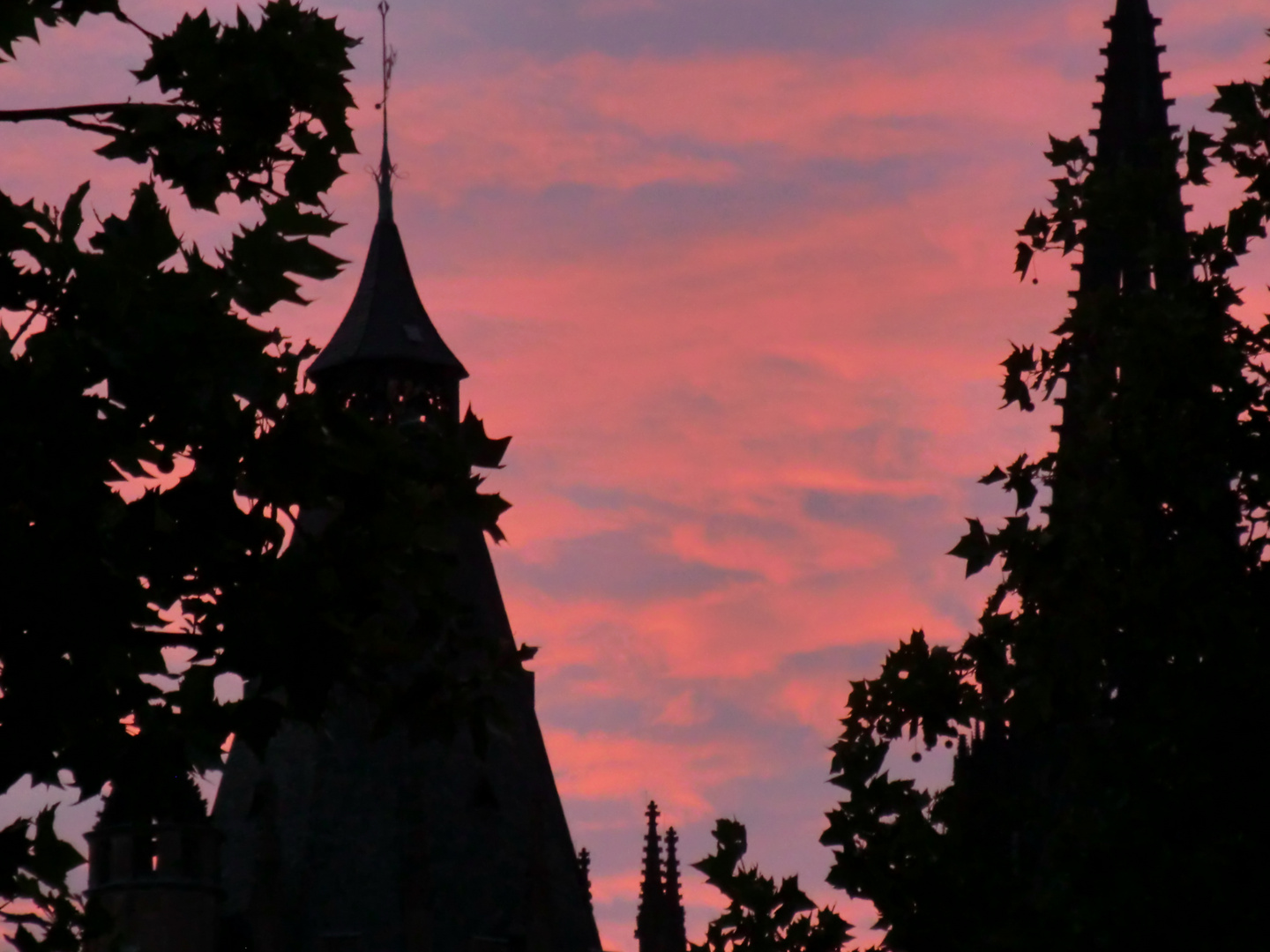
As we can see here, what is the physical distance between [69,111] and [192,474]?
2533 mm

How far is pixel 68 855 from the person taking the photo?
44.9ft

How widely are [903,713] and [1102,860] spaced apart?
3003 millimetres

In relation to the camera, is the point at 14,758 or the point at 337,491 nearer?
the point at 14,758

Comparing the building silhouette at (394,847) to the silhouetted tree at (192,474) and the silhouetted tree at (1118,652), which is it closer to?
the silhouetted tree at (1118,652)

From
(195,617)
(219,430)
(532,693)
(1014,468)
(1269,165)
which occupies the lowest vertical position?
(195,617)

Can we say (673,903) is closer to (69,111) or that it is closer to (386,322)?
(386,322)

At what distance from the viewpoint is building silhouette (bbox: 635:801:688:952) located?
86875mm

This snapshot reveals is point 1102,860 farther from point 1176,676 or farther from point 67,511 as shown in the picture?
point 67,511

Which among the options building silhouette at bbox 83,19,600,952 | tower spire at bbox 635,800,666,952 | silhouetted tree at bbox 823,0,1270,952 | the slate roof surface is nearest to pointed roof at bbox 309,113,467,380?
the slate roof surface

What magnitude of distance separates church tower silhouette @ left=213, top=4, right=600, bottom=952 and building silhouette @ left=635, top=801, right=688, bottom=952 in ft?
19.1

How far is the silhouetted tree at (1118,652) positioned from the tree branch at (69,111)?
6.88m

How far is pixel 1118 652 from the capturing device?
17.3 meters

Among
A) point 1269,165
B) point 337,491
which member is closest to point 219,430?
point 337,491

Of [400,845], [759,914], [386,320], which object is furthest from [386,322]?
[759,914]
